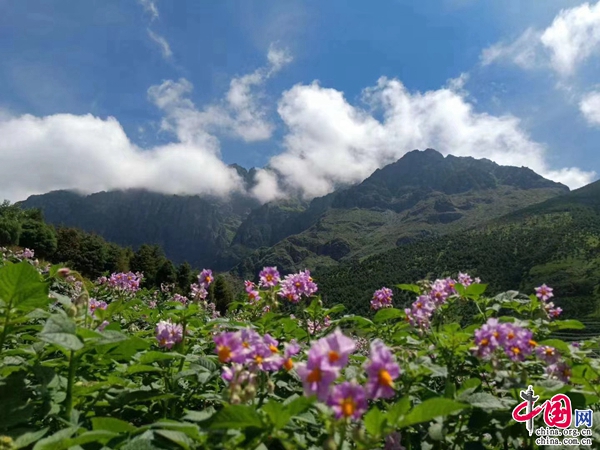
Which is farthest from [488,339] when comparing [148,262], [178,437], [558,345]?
[148,262]

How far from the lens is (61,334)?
2.67 meters

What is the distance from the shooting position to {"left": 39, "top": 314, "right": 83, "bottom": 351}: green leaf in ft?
8.25

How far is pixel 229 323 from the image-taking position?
4.54 m

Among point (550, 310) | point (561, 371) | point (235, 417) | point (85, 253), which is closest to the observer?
point (235, 417)

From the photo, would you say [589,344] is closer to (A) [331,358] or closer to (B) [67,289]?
(A) [331,358]

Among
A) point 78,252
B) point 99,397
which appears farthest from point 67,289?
point 78,252

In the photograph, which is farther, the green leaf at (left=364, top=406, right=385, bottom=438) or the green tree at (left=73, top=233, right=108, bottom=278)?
the green tree at (left=73, top=233, right=108, bottom=278)

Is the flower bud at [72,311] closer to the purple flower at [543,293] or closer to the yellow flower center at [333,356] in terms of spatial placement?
the yellow flower center at [333,356]

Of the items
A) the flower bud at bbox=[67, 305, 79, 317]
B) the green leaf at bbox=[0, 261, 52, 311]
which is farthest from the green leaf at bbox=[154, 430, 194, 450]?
the green leaf at bbox=[0, 261, 52, 311]

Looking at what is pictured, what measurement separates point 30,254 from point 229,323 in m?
16.9

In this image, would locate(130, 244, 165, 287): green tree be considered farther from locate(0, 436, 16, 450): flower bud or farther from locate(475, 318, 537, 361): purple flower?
locate(475, 318, 537, 361): purple flower
